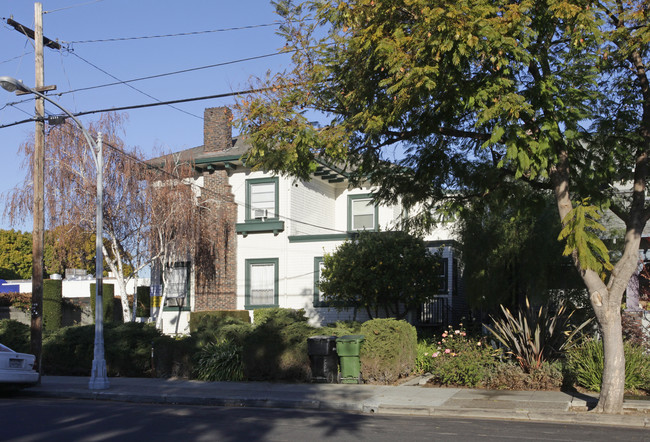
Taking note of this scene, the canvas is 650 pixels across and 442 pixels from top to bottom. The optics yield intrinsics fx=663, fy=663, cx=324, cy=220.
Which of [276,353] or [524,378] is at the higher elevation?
[276,353]

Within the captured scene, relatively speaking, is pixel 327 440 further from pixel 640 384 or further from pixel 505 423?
pixel 640 384

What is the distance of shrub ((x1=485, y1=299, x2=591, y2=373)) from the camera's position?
1491 cm

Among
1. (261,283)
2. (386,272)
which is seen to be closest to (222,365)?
(386,272)

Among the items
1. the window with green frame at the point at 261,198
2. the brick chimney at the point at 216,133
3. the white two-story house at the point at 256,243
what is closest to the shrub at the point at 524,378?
the white two-story house at the point at 256,243

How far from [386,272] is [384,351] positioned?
236 inches

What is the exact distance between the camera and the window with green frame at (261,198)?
2678 cm

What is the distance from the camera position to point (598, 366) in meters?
13.9

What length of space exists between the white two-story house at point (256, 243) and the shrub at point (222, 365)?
8.07 m

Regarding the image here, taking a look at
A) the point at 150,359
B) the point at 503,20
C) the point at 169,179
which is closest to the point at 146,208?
the point at 169,179

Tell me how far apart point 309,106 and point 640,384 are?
8972mm

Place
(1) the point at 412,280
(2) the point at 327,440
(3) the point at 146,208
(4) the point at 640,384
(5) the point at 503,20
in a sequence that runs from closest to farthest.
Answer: (2) the point at 327,440
(5) the point at 503,20
(4) the point at 640,384
(1) the point at 412,280
(3) the point at 146,208

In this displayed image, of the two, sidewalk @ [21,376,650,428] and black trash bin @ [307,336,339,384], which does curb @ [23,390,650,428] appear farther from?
black trash bin @ [307,336,339,384]

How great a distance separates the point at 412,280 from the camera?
2173cm

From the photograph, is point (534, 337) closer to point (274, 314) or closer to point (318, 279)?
point (274, 314)
